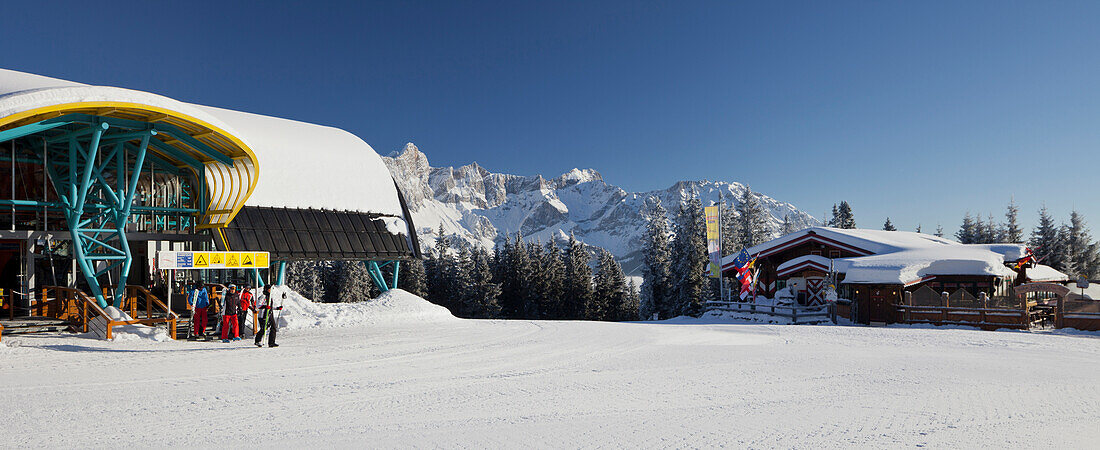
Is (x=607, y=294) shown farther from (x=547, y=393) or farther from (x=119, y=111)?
(x=547, y=393)

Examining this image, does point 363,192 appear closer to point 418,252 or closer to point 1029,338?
point 418,252

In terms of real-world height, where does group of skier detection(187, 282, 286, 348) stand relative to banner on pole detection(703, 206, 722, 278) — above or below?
below

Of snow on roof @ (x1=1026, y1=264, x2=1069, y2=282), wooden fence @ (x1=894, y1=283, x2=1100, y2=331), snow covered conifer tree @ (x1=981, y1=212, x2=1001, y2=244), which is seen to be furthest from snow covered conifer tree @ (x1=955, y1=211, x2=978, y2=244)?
wooden fence @ (x1=894, y1=283, x2=1100, y2=331)

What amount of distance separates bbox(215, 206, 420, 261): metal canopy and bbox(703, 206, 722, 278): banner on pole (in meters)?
15.7

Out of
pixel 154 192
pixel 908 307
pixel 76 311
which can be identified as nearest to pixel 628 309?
pixel 908 307

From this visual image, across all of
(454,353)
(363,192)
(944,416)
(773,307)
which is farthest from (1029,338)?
(363,192)

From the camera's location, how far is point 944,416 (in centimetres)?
810

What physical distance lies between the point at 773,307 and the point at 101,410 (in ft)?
82.1

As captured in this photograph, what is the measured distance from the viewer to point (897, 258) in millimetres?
28328

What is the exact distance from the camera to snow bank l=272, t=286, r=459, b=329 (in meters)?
20.9

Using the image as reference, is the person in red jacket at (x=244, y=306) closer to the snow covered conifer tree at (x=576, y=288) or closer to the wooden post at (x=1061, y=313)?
the wooden post at (x=1061, y=313)

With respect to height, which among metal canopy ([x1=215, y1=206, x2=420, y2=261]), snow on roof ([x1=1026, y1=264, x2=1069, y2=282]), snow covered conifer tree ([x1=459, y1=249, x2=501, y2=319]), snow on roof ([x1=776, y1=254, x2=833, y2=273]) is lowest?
snow covered conifer tree ([x1=459, y1=249, x2=501, y2=319])

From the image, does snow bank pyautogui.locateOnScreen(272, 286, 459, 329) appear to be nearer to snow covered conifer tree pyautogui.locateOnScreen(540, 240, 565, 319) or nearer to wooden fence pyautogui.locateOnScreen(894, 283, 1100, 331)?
wooden fence pyautogui.locateOnScreen(894, 283, 1100, 331)

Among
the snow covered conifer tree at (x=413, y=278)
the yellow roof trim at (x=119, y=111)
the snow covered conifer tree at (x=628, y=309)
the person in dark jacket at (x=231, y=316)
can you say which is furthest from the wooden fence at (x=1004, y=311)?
the snow covered conifer tree at (x=413, y=278)
